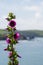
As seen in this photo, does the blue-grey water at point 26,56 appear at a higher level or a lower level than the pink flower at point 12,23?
lower

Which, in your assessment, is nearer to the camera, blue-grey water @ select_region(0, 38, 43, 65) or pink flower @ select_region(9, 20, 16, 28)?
pink flower @ select_region(9, 20, 16, 28)

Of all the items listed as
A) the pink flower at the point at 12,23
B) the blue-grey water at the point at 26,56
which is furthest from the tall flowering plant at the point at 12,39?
the blue-grey water at the point at 26,56

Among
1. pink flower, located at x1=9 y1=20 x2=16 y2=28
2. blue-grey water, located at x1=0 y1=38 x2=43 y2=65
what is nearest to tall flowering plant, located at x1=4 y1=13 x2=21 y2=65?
pink flower, located at x1=9 y1=20 x2=16 y2=28

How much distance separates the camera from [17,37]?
2.35m

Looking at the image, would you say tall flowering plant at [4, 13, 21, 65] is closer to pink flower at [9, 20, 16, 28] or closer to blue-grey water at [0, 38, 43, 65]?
pink flower at [9, 20, 16, 28]

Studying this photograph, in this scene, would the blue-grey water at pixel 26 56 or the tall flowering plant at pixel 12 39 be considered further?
the blue-grey water at pixel 26 56

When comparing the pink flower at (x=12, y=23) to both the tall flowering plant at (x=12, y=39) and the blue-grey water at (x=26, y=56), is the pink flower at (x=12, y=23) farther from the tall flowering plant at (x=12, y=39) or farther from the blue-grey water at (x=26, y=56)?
the blue-grey water at (x=26, y=56)

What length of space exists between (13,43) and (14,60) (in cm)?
15

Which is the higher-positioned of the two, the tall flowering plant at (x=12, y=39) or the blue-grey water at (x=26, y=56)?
the tall flowering plant at (x=12, y=39)

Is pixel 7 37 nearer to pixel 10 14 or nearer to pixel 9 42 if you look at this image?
pixel 9 42

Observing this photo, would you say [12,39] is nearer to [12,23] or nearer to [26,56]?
[12,23]

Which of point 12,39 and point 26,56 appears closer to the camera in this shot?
point 12,39

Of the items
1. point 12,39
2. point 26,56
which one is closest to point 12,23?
point 12,39

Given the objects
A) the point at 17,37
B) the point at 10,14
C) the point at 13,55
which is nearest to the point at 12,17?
the point at 10,14
